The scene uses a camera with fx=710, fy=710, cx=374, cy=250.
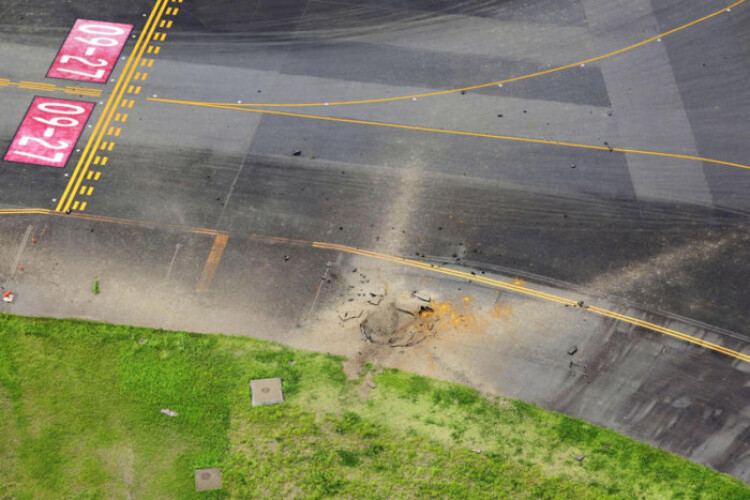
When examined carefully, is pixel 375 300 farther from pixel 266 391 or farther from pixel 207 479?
pixel 207 479

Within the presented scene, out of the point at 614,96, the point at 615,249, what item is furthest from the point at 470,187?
the point at 614,96

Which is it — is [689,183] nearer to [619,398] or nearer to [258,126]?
[619,398]

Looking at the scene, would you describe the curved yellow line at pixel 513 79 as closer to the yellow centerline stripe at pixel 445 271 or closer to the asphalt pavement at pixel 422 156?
the asphalt pavement at pixel 422 156

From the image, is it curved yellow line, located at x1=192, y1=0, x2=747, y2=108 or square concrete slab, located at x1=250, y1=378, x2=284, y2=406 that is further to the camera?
curved yellow line, located at x1=192, y1=0, x2=747, y2=108

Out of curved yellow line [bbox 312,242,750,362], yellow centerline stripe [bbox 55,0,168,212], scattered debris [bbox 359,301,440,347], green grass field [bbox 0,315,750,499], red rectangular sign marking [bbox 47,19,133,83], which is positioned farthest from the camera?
red rectangular sign marking [bbox 47,19,133,83]

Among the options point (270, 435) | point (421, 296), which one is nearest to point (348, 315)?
point (421, 296)

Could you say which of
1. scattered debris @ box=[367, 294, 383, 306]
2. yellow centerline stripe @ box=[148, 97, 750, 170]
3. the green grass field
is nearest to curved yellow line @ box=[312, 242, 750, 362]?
scattered debris @ box=[367, 294, 383, 306]

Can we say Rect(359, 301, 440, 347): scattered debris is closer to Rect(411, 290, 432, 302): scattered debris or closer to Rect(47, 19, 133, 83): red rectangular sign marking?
Rect(411, 290, 432, 302): scattered debris
